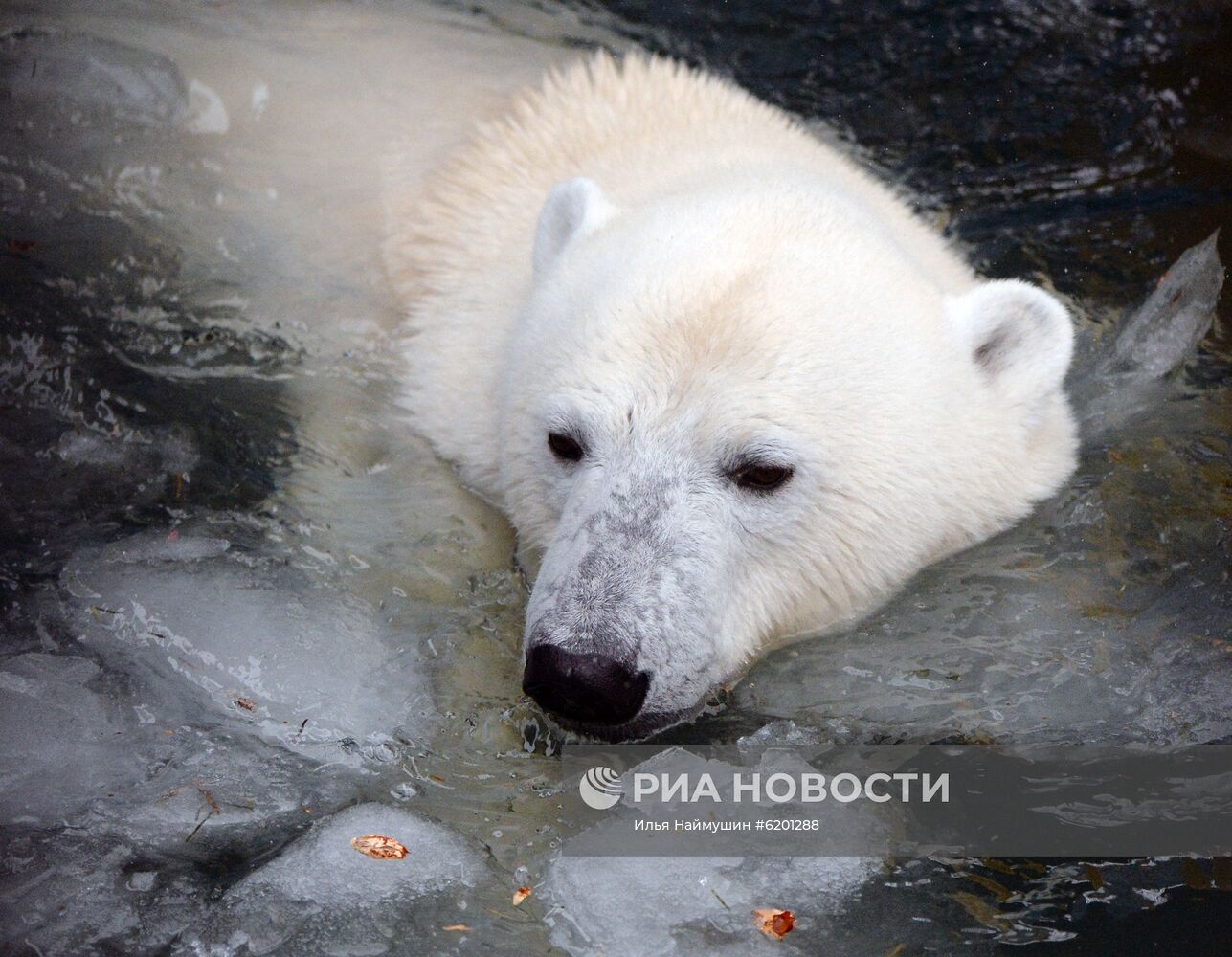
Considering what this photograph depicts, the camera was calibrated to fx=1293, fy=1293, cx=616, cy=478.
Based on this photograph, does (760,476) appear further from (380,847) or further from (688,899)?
(380,847)

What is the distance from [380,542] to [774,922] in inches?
59.6

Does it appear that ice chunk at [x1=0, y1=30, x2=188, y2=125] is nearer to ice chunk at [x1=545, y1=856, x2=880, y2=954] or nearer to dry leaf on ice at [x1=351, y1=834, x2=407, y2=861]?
dry leaf on ice at [x1=351, y1=834, x2=407, y2=861]

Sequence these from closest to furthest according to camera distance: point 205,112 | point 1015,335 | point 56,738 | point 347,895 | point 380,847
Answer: point 347,895
point 380,847
point 56,738
point 1015,335
point 205,112

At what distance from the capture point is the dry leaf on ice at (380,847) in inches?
95.8

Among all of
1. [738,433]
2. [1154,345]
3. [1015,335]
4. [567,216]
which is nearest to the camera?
[738,433]

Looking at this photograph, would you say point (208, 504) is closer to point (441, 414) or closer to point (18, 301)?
point (441, 414)

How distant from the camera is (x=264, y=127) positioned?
439 centimetres

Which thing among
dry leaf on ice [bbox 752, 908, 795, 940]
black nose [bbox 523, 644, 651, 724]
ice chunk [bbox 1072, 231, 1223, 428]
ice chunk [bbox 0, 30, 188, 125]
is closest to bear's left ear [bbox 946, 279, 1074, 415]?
ice chunk [bbox 1072, 231, 1223, 428]

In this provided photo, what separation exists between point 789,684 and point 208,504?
62.8 inches

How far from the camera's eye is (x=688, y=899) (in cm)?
242

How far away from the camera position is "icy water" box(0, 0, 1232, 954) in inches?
93.3

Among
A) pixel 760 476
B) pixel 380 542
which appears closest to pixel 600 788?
pixel 760 476

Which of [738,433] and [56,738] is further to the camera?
[738,433]

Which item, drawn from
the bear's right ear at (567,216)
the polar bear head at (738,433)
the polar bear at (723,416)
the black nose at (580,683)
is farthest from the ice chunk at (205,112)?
the black nose at (580,683)
